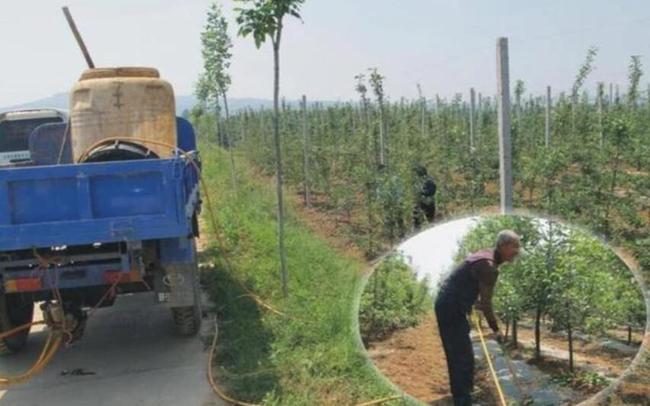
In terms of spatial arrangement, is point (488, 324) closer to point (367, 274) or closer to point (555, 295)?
point (555, 295)

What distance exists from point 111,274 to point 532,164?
8861 mm

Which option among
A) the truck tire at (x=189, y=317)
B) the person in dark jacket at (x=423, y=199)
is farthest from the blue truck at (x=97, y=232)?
the person in dark jacket at (x=423, y=199)

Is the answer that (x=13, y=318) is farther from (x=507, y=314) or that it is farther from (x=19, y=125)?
(x=19, y=125)

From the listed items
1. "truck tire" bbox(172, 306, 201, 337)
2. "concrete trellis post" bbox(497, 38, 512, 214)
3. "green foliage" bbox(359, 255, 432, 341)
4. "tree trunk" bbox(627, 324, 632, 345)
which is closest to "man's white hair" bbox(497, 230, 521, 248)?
"green foliage" bbox(359, 255, 432, 341)

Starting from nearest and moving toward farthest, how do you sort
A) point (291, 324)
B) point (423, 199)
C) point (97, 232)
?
1. point (97, 232)
2. point (291, 324)
3. point (423, 199)

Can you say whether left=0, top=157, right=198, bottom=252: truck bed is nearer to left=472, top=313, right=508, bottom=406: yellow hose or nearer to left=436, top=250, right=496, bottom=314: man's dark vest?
left=472, top=313, right=508, bottom=406: yellow hose

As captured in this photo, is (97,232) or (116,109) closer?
(97,232)

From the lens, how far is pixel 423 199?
9852mm

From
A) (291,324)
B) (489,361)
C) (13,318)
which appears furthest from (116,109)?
(489,361)

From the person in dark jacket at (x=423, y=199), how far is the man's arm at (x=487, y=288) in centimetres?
653

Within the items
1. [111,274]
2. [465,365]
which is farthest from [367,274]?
[111,274]

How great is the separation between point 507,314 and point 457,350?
0.27 m

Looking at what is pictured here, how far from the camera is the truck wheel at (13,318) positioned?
698cm

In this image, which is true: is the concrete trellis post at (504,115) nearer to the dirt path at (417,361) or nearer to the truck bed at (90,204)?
the dirt path at (417,361)
